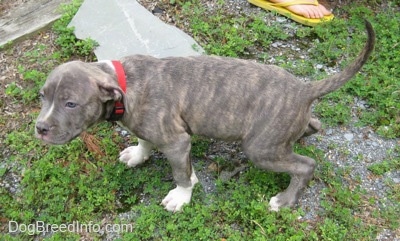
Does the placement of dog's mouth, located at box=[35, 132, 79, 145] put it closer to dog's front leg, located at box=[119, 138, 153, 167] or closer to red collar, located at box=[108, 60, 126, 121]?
red collar, located at box=[108, 60, 126, 121]

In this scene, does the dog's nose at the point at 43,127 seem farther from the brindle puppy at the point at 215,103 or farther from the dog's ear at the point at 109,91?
the dog's ear at the point at 109,91

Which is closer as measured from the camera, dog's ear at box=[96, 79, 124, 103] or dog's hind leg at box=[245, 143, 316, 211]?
dog's ear at box=[96, 79, 124, 103]

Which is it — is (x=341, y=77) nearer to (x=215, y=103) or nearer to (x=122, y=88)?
(x=215, y=103)

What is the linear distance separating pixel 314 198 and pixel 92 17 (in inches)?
138

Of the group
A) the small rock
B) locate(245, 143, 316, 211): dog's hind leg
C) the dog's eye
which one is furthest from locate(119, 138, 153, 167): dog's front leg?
the small rock

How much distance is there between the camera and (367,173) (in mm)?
4820

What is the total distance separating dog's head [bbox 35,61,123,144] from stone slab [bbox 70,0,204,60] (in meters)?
2.07

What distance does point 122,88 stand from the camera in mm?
3934

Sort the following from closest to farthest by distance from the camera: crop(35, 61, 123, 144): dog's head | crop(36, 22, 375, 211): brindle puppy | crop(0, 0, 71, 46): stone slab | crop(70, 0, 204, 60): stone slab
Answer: crop(35, 61, 123, 144): dog's head → crop(36, 22, 375, 211): brindle puppy → crop(70, 0, 204, 60): stone slab → crop(0, 0, 71, 46): stone slab

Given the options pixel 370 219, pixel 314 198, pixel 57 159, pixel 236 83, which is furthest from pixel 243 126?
pixel 57 159

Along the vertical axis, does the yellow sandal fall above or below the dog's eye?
below

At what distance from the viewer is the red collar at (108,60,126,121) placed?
12.7 ft

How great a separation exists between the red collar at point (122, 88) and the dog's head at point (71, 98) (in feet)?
0.32

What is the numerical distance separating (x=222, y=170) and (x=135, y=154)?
2.89ft
